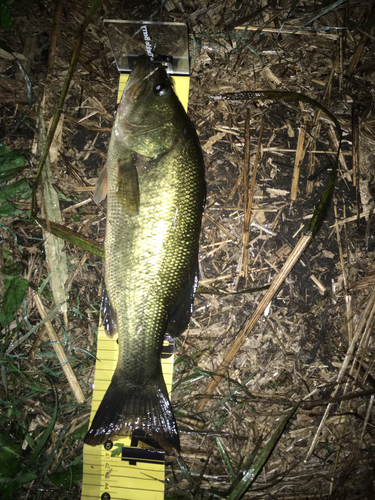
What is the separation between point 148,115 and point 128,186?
0.55m

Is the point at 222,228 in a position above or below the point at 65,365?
above

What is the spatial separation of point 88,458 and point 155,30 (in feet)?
12.4

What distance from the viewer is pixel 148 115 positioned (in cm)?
211

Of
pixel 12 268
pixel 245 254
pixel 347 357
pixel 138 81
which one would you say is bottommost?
pixel 347 357

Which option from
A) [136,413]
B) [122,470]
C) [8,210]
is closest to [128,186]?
[8,210]

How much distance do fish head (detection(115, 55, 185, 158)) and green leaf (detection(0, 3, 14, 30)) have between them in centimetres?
172

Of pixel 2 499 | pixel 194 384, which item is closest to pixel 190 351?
pixel 194 384

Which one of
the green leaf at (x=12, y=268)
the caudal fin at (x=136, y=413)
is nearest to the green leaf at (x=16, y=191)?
the green leaf at (x=12, y=268)

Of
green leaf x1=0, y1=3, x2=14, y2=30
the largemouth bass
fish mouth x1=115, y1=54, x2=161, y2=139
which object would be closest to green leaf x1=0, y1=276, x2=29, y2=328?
the largemouth bass

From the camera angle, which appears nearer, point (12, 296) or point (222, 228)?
point (12, 296)

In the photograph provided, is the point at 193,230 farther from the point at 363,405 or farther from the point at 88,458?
the point at 363,405

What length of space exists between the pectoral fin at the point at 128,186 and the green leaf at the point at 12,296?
139cm

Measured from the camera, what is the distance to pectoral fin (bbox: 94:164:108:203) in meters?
2.30

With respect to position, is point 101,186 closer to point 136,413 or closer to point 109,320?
point 109,320
